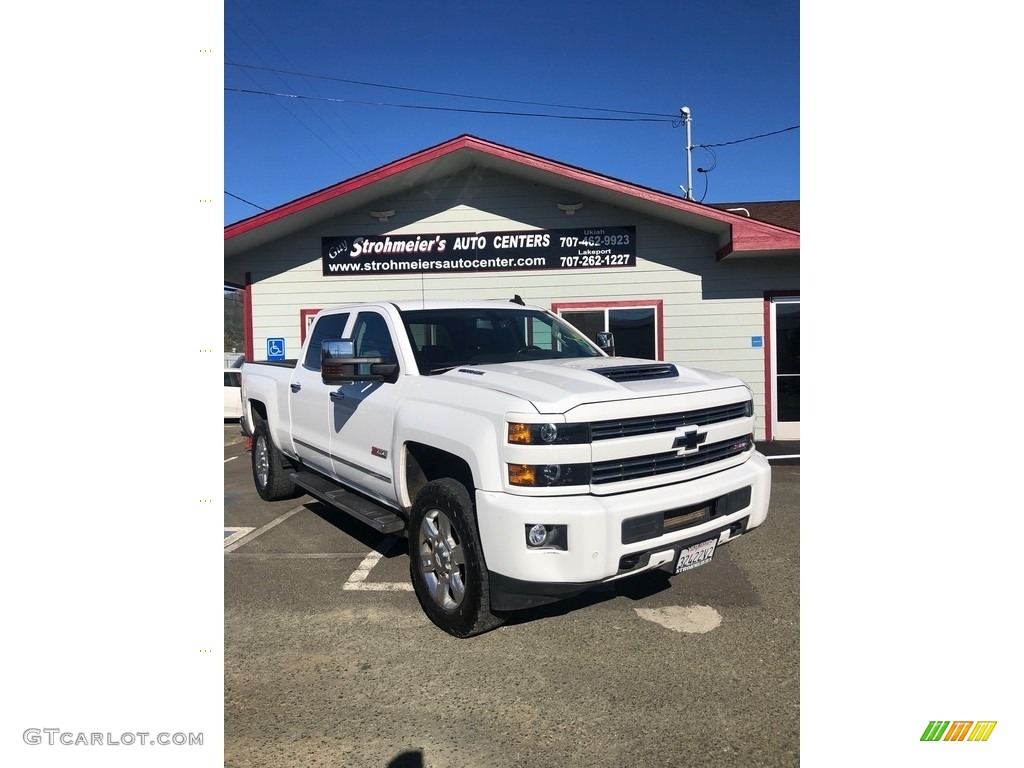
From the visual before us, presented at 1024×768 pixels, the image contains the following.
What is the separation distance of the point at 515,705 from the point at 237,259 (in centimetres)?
570

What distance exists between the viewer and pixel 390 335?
149 inches

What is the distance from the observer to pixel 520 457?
8.51ft

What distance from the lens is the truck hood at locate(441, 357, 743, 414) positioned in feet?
8.77

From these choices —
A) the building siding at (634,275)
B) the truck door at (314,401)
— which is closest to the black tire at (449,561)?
the truck door at (314,401)

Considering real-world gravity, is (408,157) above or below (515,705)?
above

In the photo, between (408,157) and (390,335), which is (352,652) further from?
(408,157)

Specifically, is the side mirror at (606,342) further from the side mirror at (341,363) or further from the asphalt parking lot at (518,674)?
the side mirror at (341,363)

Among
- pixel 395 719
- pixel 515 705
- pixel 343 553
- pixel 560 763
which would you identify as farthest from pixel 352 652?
pixel 343 553

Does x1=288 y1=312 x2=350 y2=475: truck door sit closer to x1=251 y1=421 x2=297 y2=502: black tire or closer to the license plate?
x1=251 y1=421 x2=297 y2=502: black tire

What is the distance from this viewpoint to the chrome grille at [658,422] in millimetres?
2654

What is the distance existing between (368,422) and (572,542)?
169 centimetres

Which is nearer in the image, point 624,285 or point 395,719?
point 395,719

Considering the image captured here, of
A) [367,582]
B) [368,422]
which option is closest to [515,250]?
[368,422]

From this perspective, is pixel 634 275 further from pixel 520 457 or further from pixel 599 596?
pixel 520 457
